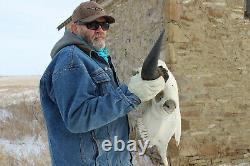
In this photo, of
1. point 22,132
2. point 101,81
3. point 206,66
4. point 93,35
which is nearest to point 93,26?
A: point 93,35

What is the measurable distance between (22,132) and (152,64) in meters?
8.49

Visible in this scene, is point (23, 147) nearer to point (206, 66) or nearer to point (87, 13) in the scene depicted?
point (206, 66)

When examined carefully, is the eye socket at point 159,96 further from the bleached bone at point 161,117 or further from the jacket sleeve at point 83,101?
the jacket sleeve at point 83,101

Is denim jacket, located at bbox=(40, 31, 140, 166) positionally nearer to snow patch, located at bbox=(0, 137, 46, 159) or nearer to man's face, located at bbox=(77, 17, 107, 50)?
man's face, located at bbox=(77, 17, 107, 50)

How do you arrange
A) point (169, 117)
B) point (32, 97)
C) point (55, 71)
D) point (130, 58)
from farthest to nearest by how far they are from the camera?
point (32, 97) < point (130, 58) < point (169, 117) < point (55, 71)

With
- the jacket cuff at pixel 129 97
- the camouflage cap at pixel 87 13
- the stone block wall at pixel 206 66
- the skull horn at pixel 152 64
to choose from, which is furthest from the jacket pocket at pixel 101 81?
the stone block wall at pixel 206 66

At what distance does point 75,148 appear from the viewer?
2037mm

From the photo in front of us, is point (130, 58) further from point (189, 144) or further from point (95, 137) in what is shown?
point (95, 137)

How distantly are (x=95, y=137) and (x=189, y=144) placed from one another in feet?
12.0

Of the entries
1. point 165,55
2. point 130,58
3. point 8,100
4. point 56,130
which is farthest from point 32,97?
point 56,130

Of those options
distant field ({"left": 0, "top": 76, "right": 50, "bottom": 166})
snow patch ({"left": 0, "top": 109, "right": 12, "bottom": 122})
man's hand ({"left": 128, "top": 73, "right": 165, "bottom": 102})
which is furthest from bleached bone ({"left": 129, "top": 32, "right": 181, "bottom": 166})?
snow patch ({"left": 0, "top": 109, "right": 12, "bottom": 122})

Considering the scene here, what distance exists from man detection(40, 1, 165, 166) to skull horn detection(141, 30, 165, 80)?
0.04 meters

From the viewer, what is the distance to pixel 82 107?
6.17ft

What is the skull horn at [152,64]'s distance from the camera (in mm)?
1816
